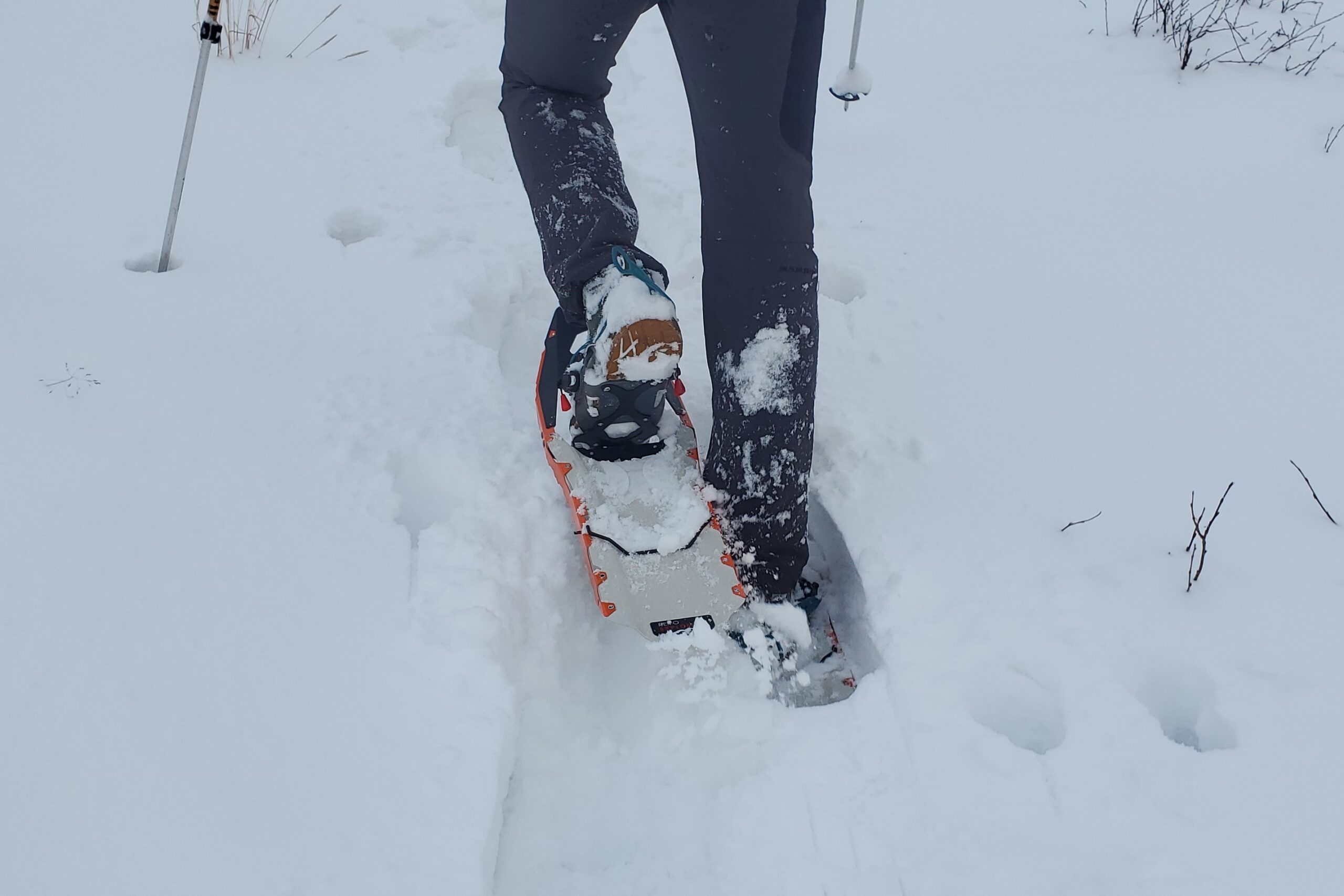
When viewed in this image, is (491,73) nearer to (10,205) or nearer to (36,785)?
(10,205)

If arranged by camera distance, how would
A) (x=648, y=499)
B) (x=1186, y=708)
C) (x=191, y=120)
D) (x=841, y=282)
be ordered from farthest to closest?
(x=841, y=282) < (x=191, y=120) < (x=648, y=499) < (x=1186, y=708)

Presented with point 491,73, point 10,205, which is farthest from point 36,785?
point 491,73

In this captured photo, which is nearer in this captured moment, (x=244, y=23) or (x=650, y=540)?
(x=650, y=540)

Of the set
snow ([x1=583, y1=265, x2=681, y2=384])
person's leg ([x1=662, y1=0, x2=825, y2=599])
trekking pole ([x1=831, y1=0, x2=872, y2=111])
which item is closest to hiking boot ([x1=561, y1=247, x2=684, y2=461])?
snow ([x1=583, y1=265, x2=681, y2=384])

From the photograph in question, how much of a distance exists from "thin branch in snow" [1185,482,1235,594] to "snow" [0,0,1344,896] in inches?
0.8

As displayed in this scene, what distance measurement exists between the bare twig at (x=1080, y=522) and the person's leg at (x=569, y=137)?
921mm

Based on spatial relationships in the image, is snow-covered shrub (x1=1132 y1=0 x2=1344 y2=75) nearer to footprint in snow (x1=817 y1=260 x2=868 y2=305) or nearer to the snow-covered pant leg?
footprint in snow (x1=817 y1=260 x2=868 y2=305)

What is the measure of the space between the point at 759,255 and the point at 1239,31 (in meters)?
3.18

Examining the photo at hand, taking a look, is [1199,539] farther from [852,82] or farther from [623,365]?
[852,82]

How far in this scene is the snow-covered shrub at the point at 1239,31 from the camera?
334cm

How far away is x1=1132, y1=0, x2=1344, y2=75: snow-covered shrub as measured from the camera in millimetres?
3344

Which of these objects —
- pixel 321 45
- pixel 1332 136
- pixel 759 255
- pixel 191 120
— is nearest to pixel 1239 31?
pixel 1332 136

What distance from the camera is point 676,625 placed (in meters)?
1.68

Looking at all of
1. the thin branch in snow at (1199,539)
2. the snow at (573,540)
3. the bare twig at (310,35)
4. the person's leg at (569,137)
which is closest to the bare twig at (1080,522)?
the snow at (573,540)
